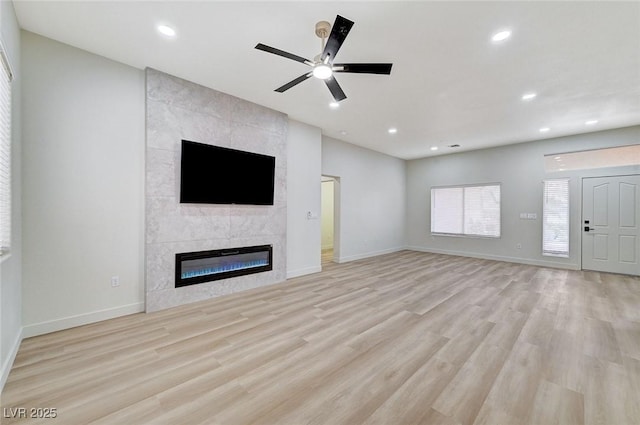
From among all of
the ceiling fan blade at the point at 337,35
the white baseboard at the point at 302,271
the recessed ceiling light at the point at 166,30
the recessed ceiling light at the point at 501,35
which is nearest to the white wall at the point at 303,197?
the white baseboard at the point at 302,271

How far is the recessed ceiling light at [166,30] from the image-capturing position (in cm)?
268

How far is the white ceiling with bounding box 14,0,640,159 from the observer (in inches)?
95.6

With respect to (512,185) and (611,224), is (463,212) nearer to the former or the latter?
(512,185)

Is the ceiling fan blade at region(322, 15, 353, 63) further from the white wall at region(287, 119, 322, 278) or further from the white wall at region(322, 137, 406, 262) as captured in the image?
the white wall at region(322, 137, 406, 262)

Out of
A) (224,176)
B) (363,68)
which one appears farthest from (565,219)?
(224,176)

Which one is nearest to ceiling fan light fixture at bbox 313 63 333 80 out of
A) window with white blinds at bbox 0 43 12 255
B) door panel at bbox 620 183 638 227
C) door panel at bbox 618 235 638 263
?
window with white blinds at bbox 0 43 12 255

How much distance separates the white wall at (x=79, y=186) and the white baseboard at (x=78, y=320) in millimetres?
10

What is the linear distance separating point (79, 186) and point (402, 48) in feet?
13.5

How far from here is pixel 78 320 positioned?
3049mm

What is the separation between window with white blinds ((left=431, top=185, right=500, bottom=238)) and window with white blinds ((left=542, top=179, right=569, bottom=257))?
105cm

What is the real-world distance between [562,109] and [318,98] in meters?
4.38

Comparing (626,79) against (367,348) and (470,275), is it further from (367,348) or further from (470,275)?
(367,348)

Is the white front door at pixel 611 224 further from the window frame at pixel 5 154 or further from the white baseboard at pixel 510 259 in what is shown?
the window frame at pixel 5 154

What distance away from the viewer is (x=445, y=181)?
8406mm
